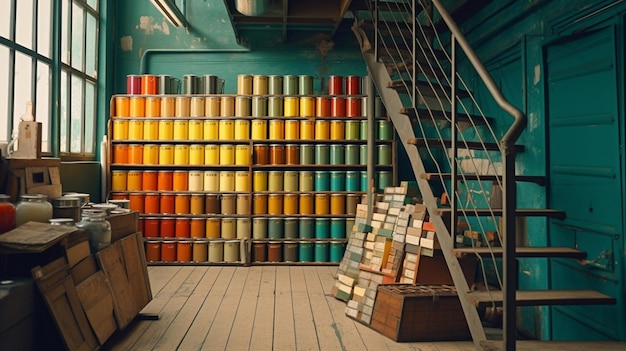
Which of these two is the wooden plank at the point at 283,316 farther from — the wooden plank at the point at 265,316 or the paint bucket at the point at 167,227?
the paint bucket at the point at 167,227

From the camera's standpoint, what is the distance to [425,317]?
3.72 m

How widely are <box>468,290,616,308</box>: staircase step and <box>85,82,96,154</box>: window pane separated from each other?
5.77m

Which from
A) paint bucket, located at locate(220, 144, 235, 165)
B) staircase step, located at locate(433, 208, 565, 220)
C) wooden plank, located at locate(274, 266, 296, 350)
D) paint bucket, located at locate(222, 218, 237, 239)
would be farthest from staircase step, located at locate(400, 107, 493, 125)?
paint bucket, located at locate(222, 218, 237, 239)

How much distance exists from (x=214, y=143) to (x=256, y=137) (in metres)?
0.61

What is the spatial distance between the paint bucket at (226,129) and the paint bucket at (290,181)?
35.3 inches

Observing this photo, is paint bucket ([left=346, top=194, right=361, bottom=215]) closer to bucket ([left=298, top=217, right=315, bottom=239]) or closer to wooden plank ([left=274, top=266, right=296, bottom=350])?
bucket ([left=298, top=217, right=315, bottom=239])

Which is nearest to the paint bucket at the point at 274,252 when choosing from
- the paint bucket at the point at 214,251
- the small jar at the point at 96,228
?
the paint bucket at the point at 214,251

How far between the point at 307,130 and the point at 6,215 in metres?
4.23

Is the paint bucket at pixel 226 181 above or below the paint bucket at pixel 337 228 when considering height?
above

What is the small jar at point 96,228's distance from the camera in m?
3.50

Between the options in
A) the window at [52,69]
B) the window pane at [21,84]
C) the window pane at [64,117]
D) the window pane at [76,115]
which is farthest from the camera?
the window pane at [76,115]

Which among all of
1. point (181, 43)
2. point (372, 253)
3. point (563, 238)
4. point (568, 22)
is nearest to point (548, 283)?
point (563, 238)

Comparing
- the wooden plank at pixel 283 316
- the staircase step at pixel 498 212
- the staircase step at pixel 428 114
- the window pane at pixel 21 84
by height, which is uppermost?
the window pane at pixel 21 84

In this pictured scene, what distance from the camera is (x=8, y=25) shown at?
4715mm
